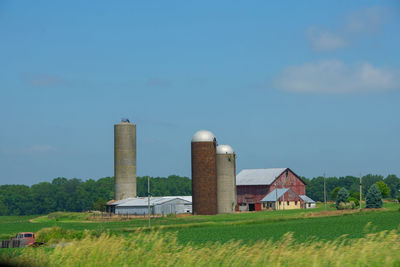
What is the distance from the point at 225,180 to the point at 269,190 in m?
20.0

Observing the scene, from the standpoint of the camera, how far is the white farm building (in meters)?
97.9

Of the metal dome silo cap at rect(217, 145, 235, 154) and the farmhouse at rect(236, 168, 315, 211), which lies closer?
the metal dome silo cap at rect(217, 145, 235, 154)

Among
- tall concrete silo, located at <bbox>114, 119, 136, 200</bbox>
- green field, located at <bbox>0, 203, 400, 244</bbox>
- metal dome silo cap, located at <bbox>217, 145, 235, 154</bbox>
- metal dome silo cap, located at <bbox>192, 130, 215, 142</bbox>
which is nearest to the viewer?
green field, located at <bbox>0, 203, 400, 244</bbox>

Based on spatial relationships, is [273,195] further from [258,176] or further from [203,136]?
[203,136]

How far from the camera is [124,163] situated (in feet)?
352

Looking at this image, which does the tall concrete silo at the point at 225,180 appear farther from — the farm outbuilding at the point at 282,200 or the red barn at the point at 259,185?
the red barn at the point at 259,185

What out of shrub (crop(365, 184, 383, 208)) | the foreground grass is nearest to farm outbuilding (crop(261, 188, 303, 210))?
shrub (crop(365, 184, 383, 208))

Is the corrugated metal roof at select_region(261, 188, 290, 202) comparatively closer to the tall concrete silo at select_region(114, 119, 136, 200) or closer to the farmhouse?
the farmhouse

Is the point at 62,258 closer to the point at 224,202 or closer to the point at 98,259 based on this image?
the point at 98,259

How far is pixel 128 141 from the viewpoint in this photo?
356ft

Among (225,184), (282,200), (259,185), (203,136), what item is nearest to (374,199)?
(225,184)

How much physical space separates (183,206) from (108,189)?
3806 inches

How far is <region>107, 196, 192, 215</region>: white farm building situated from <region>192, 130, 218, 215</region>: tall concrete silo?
6.26 metres

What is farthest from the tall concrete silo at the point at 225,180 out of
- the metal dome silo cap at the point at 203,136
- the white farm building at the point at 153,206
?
the white farm building at the point at 153,206
